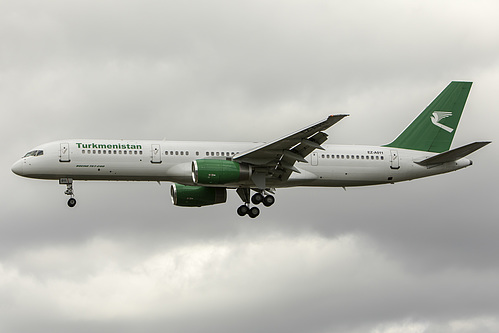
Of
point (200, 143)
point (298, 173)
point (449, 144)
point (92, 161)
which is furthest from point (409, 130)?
point (92, 161)

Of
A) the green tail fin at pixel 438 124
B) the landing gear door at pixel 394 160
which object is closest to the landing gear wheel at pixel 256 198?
the landing gear door at pixel 394 160

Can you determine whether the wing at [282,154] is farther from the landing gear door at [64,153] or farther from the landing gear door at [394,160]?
the landing gear door at [64,153]

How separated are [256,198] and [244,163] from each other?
3.86m

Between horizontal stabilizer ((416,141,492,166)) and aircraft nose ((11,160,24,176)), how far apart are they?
2543 cm

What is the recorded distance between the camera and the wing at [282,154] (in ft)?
204

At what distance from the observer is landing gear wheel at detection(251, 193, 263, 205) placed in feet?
224

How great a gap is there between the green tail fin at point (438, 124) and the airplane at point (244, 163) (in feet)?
0.31

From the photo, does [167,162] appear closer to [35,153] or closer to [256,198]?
[256,198]

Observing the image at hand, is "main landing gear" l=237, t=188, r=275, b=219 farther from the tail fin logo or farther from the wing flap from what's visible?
the tail fin logo

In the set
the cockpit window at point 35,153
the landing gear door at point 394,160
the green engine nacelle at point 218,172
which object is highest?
the cockpit window at point 35,153

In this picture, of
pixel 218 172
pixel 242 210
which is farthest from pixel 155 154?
pixel 242 210

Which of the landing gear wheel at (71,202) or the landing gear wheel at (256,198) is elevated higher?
the landing gear wheel at (71,202)

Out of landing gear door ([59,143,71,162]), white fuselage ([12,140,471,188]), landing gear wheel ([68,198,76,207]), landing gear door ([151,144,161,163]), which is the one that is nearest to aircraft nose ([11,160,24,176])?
white fuselage ([12,140,471,188])

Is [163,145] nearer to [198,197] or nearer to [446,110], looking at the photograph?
[198,197]
